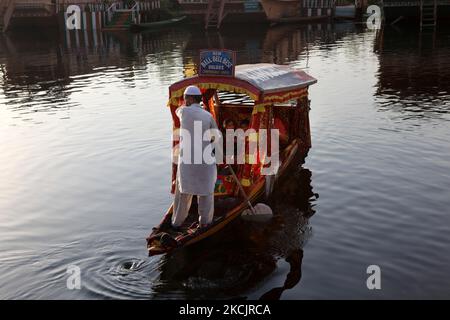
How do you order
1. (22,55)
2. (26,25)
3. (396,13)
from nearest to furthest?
(22,55), (396,13), (26,25)

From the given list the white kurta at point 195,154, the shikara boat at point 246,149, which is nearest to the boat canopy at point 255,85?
the shikara boat at point 246,149

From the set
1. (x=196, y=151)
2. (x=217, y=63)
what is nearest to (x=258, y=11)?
(x=217, y=63)

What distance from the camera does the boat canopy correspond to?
10086mm

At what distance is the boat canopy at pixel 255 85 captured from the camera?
1009cm

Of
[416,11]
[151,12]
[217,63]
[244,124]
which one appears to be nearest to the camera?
[217,63]

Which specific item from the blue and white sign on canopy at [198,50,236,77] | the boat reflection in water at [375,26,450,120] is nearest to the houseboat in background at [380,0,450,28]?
the boat reflection in water at [375,26,450,120]

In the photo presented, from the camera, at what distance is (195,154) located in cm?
859

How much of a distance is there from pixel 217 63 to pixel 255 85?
0.87m

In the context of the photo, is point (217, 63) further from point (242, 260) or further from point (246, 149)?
point (242, 260)

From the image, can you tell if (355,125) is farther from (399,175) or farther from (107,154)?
(107,154)

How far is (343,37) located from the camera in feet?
139
